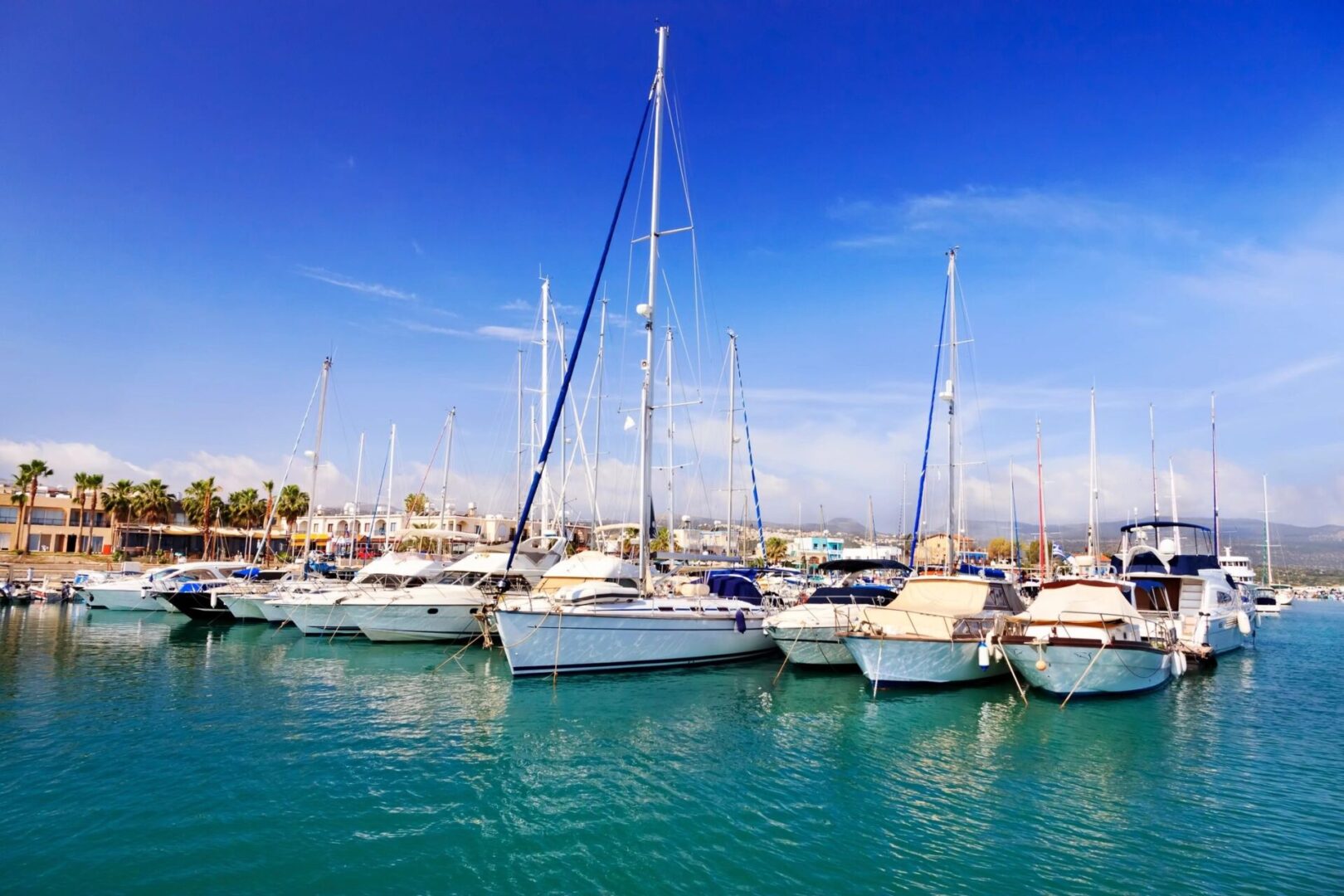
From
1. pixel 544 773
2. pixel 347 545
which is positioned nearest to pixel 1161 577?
pixel 544 773

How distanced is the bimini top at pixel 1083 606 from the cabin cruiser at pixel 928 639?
1353mm

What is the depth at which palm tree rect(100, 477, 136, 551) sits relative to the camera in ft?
233

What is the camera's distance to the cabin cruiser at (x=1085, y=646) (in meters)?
20.3

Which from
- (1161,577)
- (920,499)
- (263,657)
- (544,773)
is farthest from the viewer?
(920,499)

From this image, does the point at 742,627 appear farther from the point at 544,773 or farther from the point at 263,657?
the point at 263,657

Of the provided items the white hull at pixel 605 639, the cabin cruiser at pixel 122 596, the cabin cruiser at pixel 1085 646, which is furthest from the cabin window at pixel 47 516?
the cabin cruiser at pixel 1085 646

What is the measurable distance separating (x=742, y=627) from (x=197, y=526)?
74358 millimetres

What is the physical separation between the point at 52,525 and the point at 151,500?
37.9ft

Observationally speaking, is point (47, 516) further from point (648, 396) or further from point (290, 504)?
point (648, 396)

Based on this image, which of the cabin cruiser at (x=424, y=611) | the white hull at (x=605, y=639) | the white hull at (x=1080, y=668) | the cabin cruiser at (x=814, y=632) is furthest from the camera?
the cabin cruiser at (x=424, y=611)

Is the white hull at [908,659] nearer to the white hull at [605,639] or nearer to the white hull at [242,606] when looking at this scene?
the white hull at [605,639]

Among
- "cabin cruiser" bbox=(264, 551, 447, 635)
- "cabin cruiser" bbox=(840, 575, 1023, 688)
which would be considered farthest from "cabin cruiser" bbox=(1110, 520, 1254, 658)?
"cabin cruiser" bbox=(264, 551, 447, 635)

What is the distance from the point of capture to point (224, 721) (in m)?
17.6

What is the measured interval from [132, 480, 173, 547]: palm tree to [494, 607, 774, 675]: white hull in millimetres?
67064
